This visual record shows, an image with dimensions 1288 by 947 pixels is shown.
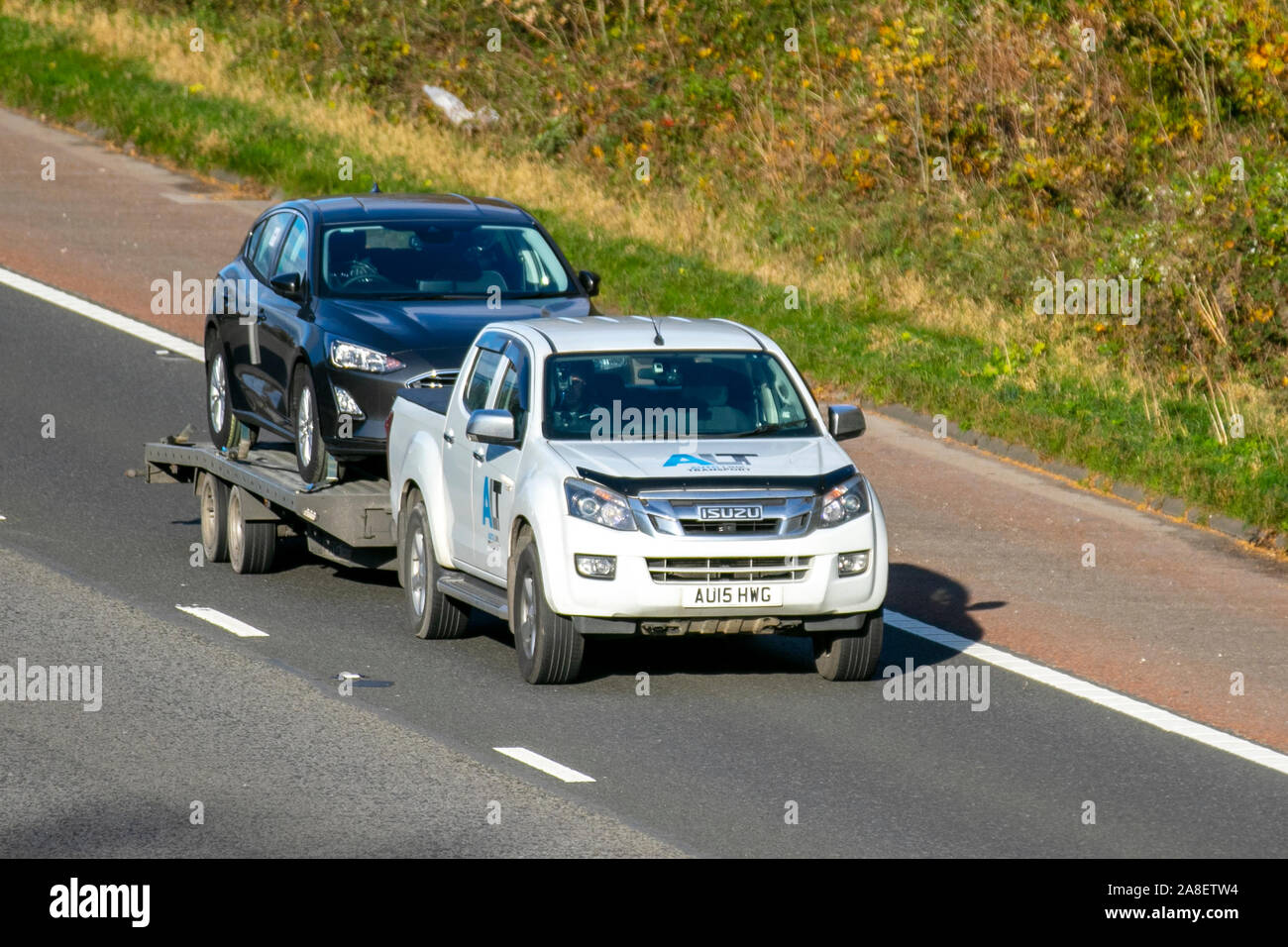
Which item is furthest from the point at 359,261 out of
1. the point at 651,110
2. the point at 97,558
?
the point at 651,110

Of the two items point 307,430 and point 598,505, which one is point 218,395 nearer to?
point 307,430

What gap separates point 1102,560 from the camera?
52.1 feet

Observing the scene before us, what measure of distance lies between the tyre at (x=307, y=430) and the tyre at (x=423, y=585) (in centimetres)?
88

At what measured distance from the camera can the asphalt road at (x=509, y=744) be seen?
938 cm

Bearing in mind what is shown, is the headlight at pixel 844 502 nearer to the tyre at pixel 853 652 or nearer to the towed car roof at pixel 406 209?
the tyre at pixel 853 652

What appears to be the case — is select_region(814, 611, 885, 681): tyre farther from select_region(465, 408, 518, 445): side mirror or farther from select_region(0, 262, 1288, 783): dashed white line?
select_region(465, 408, 518, 445): side mirror

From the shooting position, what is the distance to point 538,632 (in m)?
12.0

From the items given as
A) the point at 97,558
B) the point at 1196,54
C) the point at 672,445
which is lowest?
the point at 97,558

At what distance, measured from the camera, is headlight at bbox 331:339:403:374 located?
1414 cm
